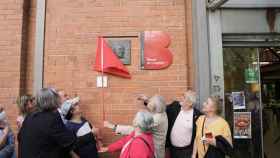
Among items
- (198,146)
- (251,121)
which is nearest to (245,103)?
(251,121)

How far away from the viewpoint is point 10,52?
5809 mm

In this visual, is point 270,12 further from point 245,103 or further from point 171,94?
point 171,94

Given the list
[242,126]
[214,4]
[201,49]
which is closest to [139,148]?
[201,49]

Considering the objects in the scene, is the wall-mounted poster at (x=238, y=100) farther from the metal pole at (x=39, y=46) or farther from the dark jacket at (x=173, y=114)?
the metal pole at (x=39, y=46)

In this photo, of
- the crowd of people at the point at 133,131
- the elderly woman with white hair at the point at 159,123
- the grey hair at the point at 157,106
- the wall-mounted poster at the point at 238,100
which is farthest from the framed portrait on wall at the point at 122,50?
the wall-mounted poster at the point at 238,100

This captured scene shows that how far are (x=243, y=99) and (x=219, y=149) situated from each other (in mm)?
1663

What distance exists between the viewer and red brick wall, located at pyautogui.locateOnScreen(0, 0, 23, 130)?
18.9 feet

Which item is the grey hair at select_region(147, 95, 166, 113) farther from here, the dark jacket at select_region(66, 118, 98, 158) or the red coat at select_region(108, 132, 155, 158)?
the red coat at select_region(108, 132, 155, 158)

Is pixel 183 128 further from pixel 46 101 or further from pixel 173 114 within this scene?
pixel 46 101

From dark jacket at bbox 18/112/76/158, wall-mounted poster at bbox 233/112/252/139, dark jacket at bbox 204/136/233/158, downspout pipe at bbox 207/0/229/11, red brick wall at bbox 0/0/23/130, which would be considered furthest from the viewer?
wall-mounted poster at bbox 233/112/252/139

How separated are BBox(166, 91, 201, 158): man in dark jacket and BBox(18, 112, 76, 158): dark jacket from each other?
1.72 meters

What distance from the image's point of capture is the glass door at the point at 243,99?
5914mm

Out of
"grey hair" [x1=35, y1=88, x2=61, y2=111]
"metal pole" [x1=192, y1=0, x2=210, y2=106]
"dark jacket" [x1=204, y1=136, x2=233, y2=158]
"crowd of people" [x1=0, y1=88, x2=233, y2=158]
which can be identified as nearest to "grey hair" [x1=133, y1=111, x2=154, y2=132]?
"crowd of people" [x1=0, y1=88, x2=233, y2=158]

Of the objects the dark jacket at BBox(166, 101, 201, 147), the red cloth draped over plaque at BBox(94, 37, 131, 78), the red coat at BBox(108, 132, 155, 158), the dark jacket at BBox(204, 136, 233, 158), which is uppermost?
the red cloth draped over plaque at BBox(94, 37, 131, 78)
